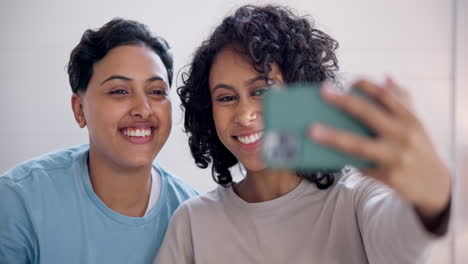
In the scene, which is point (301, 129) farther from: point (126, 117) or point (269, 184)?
point (126, 117)

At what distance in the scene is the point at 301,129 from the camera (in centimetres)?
52

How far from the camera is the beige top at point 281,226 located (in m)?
1.07

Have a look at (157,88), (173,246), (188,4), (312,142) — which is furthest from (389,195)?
(188,4)

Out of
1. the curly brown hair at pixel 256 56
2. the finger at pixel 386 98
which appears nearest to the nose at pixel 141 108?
the curly brown hair at pixel 256 56

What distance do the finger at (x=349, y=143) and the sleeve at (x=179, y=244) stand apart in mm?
851

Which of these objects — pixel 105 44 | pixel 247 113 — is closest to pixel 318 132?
pixel 247 113

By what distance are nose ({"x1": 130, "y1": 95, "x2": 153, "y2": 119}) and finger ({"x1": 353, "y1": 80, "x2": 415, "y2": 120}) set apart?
3.05 feet

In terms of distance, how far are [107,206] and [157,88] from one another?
39cm

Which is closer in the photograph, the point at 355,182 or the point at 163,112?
the point at 355,182

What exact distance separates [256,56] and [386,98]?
0.67 metres

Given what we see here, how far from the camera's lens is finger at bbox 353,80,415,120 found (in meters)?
0.51

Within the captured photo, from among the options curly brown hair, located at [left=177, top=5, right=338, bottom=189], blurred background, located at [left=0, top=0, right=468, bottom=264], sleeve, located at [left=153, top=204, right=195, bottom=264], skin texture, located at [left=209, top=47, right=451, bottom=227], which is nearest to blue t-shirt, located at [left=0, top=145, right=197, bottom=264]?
sleeve, located at [left=153, top=204, right=195, bottom=264]

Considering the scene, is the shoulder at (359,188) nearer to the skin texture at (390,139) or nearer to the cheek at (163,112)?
the skin texture at (390,139)

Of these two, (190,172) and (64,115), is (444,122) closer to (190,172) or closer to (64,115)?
(190,172)
